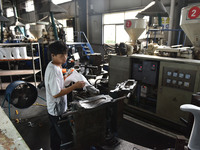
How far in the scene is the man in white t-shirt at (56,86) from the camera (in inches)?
48.9

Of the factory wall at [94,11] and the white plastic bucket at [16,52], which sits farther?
the factory wall at [94,11]

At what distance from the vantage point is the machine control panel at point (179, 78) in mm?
1971

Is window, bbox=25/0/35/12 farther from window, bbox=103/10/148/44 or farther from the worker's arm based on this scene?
the worker's arm

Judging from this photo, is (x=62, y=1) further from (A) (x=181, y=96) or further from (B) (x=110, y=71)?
(A) (x=181, y=96)

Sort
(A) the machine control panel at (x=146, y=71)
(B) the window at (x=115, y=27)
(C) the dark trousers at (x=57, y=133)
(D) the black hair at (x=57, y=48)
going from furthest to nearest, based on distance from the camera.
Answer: (B) the window at (x=115, y=27), (A) the machine control panel at (x=146, y=71), (C) the dark trousers at (x=57, y=133), (D) the black hair at (x=57, y=48)

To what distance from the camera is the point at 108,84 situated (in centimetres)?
294

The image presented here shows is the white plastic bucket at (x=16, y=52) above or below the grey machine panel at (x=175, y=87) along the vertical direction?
above

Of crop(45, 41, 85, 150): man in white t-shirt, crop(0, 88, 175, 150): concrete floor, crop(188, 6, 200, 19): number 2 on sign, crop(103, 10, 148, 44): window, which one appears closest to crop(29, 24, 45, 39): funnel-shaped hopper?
crop(0, 88, 175, 150): concrete floor

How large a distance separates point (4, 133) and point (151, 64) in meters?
2.07

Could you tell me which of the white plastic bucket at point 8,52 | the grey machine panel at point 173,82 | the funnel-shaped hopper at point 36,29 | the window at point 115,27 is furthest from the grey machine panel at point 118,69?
the window at point 115,27

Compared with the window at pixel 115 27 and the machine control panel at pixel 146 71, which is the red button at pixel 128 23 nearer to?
the machine control panel at pixel 146 71

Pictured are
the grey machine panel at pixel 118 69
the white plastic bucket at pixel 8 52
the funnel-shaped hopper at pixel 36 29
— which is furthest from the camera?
the funnel-shaped hopper at pixel 36 29

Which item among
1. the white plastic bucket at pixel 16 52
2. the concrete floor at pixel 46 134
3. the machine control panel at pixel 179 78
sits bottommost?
the concrete floor at pixel 46 134

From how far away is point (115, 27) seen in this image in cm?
682
